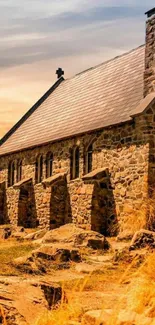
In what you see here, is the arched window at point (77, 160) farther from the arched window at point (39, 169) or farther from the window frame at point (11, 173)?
the window frame at point (11, 173)

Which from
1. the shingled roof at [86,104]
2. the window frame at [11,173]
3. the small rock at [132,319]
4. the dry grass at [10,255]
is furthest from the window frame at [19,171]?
the small rock at [132,319]

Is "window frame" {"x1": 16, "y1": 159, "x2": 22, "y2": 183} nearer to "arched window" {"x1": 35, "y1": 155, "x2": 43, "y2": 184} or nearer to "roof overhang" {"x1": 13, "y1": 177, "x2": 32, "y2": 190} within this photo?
"roof overhang" {"x1": 13, "y1": 177, "x2": 32, "y2": 190}

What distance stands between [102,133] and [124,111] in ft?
4.97

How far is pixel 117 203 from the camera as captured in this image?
19.5m

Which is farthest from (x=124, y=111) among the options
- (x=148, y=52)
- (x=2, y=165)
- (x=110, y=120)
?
(x=2, y=165)

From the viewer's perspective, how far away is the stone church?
1877 cm

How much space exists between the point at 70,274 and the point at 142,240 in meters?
2.70

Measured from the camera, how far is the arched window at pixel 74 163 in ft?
76.4

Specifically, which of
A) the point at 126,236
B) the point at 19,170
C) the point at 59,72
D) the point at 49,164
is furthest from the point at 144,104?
the point at 59,72

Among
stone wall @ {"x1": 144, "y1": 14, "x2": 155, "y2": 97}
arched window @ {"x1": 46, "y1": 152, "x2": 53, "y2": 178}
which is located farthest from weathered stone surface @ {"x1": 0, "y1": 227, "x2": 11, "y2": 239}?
stone wall @ {"x1": 144, "y1": 14, "x2": 155, "y2": 97}

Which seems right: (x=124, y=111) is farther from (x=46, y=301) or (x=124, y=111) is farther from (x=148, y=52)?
(x=46, y=301)

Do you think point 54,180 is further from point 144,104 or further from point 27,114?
point 27,114

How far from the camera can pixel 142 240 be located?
1199cm

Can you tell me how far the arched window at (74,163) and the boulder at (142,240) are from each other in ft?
37.1
